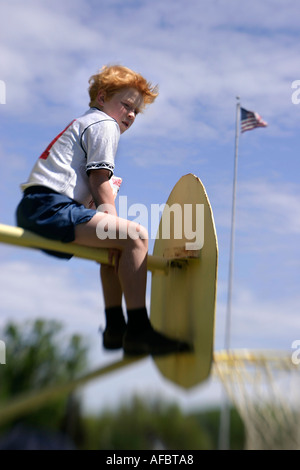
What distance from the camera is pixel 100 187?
2.39 metres

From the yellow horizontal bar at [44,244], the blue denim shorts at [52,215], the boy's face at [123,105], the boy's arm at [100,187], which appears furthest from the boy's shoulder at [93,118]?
the yellow horizontal bar at [44,244]

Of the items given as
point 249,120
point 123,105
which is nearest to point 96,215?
point 123,105

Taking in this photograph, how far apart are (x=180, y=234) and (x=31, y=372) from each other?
13.5 meters

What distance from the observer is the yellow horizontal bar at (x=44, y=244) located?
227cm

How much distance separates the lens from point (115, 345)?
8.13 feet

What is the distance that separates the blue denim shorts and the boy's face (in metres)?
0.52

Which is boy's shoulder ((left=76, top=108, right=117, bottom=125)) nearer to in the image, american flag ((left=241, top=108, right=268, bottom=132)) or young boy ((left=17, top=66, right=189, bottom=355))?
young boy ((left=17, top=66, right=189, bottom=355))

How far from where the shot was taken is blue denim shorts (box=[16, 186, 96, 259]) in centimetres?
232

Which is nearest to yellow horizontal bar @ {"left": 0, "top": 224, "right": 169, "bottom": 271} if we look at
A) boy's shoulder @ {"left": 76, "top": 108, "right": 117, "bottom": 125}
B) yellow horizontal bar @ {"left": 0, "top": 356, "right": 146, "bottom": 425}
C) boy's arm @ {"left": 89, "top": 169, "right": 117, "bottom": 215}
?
boy's arm @ {"left": 89, "top": 169, "right": 117, "bottom": 215}

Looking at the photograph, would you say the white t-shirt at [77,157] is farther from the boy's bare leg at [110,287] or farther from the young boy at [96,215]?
the boy's bare leg at [110,287]

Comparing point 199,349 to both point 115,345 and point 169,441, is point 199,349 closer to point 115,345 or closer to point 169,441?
point 115,345

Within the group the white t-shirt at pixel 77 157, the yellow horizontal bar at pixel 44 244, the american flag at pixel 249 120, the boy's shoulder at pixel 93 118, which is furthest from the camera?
the american flag at pixel 249 120

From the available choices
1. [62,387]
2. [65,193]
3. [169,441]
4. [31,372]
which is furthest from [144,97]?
[31,372]

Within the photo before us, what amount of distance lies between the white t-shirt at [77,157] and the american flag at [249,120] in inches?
361
